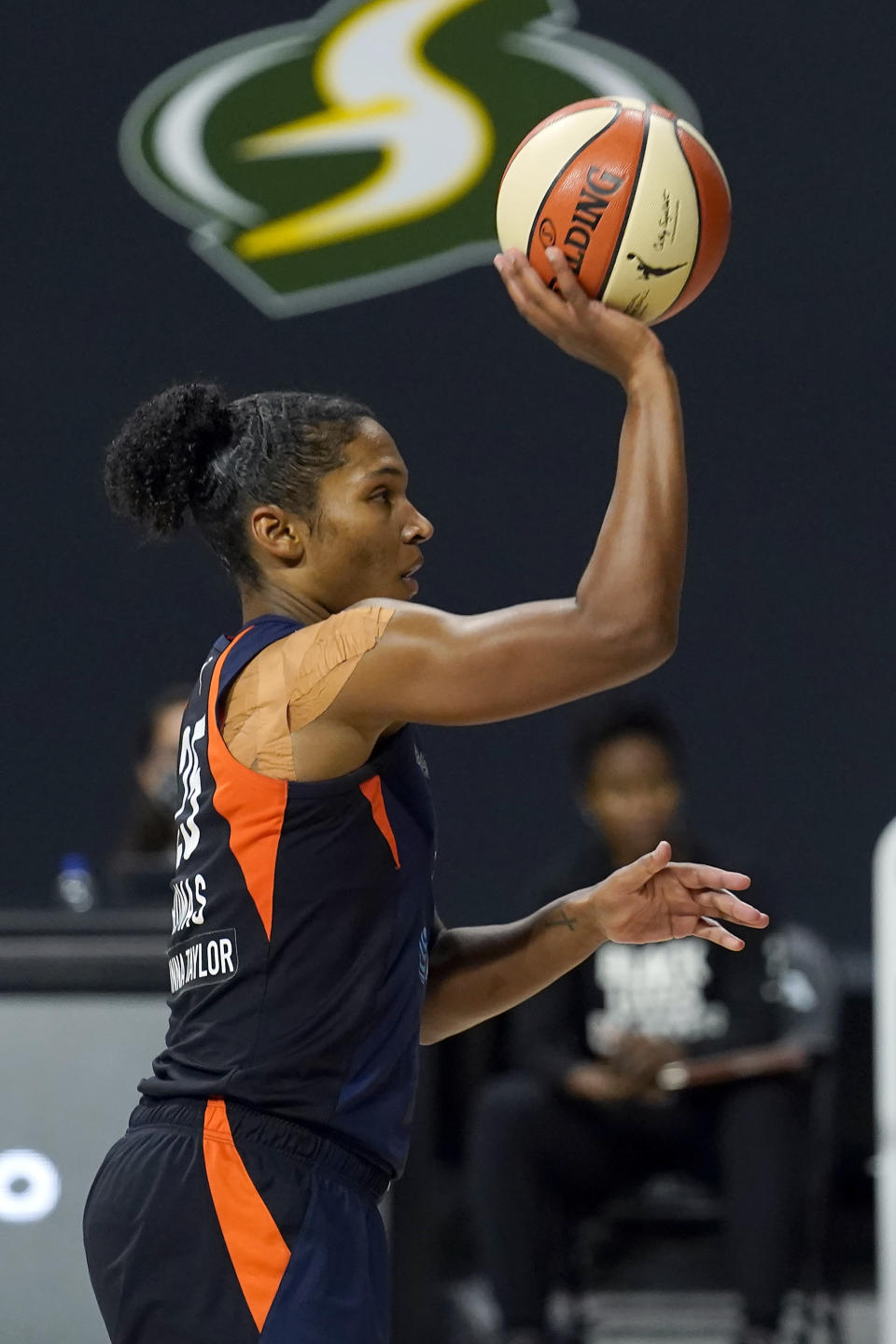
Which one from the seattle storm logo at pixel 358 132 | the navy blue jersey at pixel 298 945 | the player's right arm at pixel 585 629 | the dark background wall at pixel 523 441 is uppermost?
the seattle storm logo at pixel 358 132

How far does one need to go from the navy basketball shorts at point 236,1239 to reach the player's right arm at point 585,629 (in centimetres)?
47

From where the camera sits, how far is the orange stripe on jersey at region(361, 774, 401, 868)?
2.08m

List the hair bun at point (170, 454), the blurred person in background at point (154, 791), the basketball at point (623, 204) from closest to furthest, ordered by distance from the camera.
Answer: the basketball at point (623, 204) < the hair bun at point (170, 454) < the blurred person in background at point (154, 791)

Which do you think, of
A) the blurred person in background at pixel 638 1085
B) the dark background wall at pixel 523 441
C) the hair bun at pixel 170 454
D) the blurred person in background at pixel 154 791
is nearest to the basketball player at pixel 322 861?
the hair bun at pixel 170 454

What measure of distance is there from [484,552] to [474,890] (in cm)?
116

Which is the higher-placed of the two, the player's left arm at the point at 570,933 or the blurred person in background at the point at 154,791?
the blurred person in background at the point at 154,791

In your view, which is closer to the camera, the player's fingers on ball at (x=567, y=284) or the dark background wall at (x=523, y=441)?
the player's fingers on ball at (x=567, y=284)

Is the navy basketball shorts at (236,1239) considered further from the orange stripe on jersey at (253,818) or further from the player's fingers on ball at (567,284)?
the player's fingers on ball at (567,284)

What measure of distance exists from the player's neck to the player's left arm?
0.47 m

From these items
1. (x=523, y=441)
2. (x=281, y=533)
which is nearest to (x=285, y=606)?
(x=281, y=533)

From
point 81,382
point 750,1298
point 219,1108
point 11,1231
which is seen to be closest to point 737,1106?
point 750,1298

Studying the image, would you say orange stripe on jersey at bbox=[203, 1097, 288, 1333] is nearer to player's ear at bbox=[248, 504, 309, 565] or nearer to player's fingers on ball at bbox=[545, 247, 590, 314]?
player's ear at bbox=[248, 504, 309, 565]

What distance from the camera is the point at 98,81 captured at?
673cm

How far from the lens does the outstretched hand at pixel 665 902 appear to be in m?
2.24
